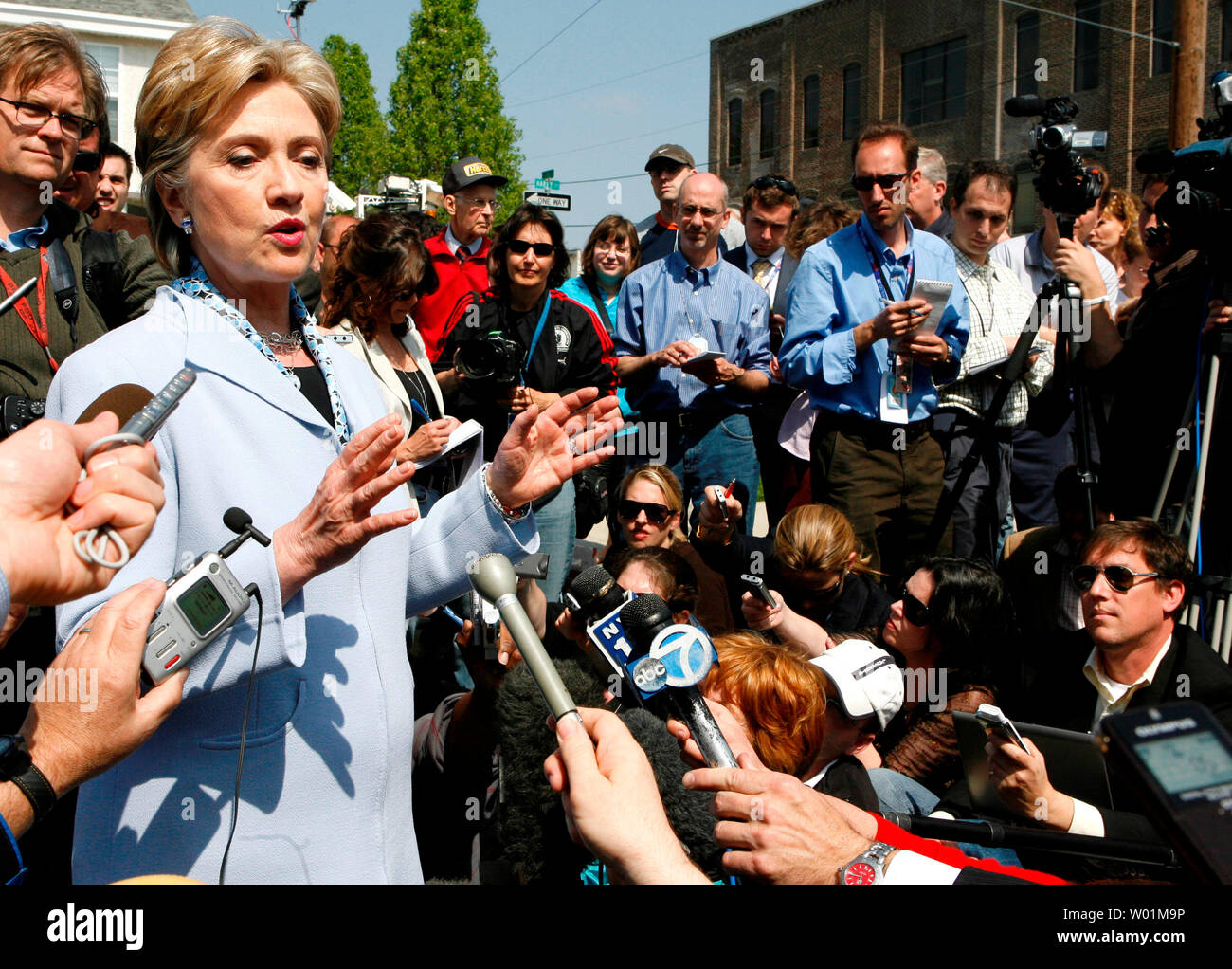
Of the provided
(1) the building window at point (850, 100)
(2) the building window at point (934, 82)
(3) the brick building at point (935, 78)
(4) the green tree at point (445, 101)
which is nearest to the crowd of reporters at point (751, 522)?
(4) the green tree at point (445, 101)

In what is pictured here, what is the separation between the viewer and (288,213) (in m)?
1.85

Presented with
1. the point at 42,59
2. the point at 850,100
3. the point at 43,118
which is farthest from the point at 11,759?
the point at 850,100

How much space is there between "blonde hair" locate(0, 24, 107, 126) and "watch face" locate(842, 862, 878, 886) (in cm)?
282

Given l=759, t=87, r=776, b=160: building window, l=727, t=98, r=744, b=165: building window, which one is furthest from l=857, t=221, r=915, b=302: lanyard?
l=727, t=98, r=744, b=165: building window

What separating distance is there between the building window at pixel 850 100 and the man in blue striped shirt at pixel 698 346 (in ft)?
82.6

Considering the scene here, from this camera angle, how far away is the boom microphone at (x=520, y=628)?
54.7 inches

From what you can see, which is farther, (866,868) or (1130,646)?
(1130,646)

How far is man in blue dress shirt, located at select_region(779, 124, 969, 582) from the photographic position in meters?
4.60

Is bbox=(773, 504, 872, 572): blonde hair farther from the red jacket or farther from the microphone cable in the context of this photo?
the microphone cable

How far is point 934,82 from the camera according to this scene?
2762 centimetres

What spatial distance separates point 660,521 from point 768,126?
93.8 feet

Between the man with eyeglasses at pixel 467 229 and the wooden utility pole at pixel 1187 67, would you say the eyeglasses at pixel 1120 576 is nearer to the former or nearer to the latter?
the man with eyeglasses at pixel 467 229

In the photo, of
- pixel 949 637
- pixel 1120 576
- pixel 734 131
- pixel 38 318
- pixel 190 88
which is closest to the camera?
pixel 190 88

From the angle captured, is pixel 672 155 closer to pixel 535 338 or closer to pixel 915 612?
pixel 535 338
